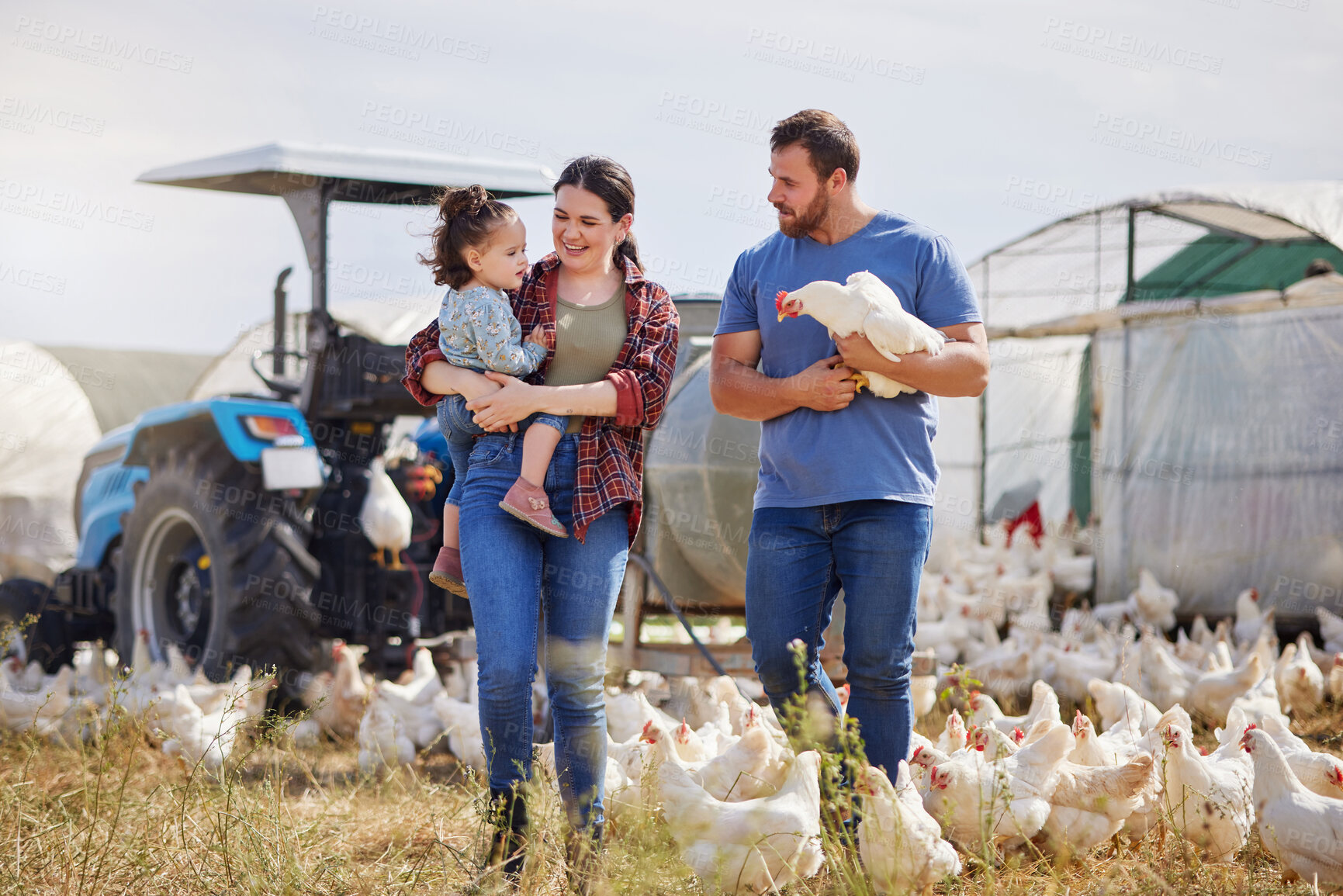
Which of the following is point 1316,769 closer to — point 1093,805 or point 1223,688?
point 1093,805

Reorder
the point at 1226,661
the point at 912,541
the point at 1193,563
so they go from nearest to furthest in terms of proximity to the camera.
→ the point at 912,541, the point at 1226,661, the point at 1193,563

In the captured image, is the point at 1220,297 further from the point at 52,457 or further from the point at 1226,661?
the point at 52,457

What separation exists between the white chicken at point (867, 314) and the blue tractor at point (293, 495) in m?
2.93

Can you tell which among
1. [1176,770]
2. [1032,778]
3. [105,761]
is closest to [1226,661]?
[1176,770]

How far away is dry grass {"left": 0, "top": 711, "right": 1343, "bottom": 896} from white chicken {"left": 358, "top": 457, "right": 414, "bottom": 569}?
5.08 feet

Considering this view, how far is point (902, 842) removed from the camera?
221cm

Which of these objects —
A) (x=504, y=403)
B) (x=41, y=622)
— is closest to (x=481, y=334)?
(x=504, y=403)

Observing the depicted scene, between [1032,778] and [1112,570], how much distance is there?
6.14 meters

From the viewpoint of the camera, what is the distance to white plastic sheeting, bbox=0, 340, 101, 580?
36.5ft

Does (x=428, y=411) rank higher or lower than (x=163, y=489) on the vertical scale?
higher

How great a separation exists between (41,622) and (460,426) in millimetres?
4839

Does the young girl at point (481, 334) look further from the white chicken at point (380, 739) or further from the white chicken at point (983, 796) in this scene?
the white chicken at point (380, 739)

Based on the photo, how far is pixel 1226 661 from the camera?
5.20 m

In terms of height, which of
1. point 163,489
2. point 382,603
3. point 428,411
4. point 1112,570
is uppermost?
point 428,411
